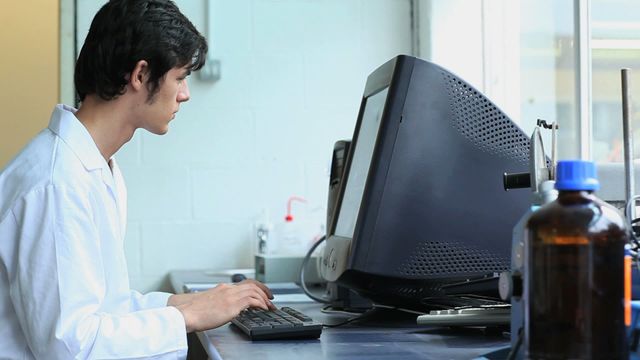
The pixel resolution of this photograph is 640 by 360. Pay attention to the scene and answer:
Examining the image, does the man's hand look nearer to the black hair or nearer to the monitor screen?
the monitor screen

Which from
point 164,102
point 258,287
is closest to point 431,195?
point 258,287

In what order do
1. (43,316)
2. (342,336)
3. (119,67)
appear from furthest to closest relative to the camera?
(119,67) < (342,336) < (43,316)

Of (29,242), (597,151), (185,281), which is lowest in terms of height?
(185,281)

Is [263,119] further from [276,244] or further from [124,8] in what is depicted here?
[124,8]

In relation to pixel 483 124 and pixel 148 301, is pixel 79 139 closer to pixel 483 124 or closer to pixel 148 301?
pixel 148 301

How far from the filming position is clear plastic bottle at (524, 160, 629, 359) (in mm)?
787

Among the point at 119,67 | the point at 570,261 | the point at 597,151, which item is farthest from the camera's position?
the point at 597,151

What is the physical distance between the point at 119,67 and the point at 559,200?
914 millimetres

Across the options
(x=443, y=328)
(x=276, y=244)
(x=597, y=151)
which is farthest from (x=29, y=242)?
(x=597, y=151)

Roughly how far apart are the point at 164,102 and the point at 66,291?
0.43m

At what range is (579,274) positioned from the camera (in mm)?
789

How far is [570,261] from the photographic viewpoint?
793mm

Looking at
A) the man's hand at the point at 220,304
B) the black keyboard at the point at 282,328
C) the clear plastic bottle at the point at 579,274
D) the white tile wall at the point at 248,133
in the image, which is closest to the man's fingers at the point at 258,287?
the man's hand at the point at 220,304

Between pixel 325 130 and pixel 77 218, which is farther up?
pixel 325 130
